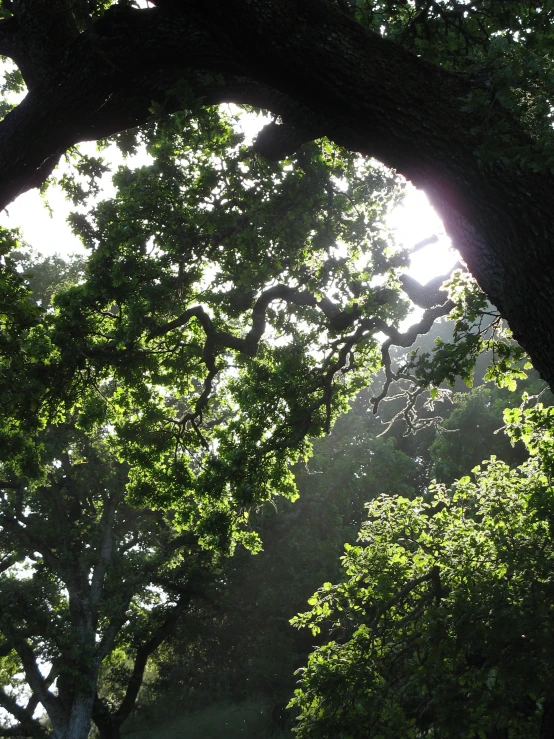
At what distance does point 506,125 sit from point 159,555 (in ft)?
63.2

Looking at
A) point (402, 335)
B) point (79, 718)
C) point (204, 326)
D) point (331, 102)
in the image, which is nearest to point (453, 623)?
point (402, 335)

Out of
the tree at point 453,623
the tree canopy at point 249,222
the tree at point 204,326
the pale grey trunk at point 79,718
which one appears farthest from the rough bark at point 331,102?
the pale grey trunk at point 79,718

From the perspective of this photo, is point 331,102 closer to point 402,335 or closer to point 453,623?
point 402,335

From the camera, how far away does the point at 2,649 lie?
2066cm

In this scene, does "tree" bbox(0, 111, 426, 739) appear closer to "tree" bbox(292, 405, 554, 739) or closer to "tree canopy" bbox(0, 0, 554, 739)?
"tree canopy" bbox(0, 0, 554, 739)

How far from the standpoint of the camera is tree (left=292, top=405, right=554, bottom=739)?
6246mm

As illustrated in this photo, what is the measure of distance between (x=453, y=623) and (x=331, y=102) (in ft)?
18.9

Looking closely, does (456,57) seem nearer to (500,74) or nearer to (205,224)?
(500,74)

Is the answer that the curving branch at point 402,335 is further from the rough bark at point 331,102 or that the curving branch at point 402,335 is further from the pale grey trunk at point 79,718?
the pale grey trunk at point 79,718

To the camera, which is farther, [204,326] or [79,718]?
[79,718]

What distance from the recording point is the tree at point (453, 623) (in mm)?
6246

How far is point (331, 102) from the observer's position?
3.84 meters

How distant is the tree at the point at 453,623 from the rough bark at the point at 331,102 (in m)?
4.02

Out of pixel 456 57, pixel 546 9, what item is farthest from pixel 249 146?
pixel 546 9
